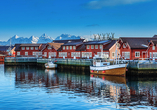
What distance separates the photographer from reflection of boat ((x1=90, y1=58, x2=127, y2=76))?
174 feet

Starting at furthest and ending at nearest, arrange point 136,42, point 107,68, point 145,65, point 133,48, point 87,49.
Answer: point 87,49 → point 136,42 → point 133,48 → point 107,68 → point 145,65

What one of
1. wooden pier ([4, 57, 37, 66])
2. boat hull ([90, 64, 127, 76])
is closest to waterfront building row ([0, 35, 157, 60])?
boat hull ([90, 64, 127, 76])

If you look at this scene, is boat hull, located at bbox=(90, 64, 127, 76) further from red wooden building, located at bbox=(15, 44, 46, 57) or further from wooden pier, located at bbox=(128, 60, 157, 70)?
red wooden building, located at bbox=(15, 44, 46, 57)

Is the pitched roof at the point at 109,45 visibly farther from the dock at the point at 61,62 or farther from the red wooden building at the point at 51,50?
the red wooden building at the point at 51,50

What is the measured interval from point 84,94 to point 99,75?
2492 centimetres

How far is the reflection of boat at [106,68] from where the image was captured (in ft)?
174

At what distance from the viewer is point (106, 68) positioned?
55812 millimetres

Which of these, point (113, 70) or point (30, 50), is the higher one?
point (30, 50)

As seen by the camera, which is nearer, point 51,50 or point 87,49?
point 87,49

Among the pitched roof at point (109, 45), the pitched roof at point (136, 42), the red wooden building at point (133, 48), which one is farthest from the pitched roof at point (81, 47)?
the pitched roof at point (136, 42)

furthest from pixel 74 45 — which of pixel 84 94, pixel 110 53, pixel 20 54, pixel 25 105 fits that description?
pixel 25 105

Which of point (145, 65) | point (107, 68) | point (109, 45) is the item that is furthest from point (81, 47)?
point (145, 65)

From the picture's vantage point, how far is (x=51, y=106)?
26.2 m

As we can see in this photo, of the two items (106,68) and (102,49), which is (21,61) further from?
(106,68)
